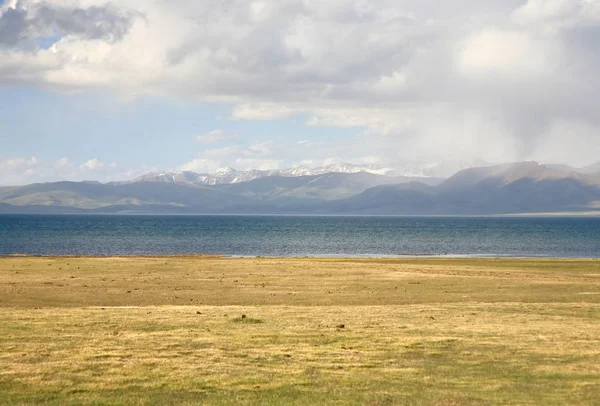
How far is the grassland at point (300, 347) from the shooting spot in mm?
17750

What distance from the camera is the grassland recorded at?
17.8 m

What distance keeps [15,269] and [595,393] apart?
52133 millimetres

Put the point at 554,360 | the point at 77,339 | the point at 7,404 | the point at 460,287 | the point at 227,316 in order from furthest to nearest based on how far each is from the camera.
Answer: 1. the point at 460,287
2. the point at 227,316
3. the point at 77,339
4. the point at 554,360
5. the point at 7,404

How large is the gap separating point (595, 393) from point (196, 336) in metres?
13.1

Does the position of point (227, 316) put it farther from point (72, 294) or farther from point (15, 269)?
point (15, 269)

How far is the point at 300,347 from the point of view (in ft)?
77.4

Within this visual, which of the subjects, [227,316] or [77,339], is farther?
[227,316]

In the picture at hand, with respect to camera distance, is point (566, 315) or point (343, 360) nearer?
point (343, 360)

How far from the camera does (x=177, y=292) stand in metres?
45.1

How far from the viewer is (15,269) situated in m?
60.1

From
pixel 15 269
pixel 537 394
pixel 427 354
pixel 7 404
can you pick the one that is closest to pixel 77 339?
pixel 7 404

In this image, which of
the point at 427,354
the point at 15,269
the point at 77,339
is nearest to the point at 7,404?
the point at 77,339

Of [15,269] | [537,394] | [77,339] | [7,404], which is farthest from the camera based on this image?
[15,269]

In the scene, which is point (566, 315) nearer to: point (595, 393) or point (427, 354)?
point (427, 354)
